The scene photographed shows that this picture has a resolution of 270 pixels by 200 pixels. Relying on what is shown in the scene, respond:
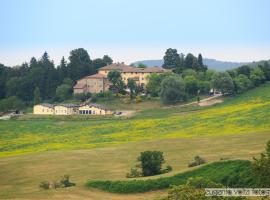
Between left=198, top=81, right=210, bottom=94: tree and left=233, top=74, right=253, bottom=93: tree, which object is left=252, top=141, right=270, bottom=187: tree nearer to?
left=233, top=74, right=253, bottom=93: tree

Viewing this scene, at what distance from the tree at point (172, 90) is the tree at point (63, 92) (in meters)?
22.5

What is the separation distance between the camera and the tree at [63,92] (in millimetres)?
108562

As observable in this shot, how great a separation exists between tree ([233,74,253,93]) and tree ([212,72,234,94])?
1.38 meters

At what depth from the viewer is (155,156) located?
125 feet

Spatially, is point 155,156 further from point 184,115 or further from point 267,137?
point 184,115

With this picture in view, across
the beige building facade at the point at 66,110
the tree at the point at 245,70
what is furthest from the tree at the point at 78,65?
the tree at the point at 245,70

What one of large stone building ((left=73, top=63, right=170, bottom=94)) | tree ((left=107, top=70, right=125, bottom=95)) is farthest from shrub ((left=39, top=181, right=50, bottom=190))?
large stone building ((left=73, top=63, right=170, bottom=94))

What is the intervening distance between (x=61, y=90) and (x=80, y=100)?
5.11 metres

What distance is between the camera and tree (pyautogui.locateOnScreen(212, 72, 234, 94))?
93875 millimetres

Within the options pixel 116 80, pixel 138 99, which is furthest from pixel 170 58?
pixel 138 99

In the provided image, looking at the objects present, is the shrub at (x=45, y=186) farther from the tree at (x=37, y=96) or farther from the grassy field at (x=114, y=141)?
the tree at (x=37, y=96)

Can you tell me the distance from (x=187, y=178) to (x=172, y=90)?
191 feet

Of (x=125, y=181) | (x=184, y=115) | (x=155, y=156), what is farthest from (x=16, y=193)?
(x=184, y=115)

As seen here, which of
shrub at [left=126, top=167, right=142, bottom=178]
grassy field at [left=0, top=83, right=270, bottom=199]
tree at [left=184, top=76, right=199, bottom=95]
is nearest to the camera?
shrub at [left=126, top=167, right=142, bottom=178]
